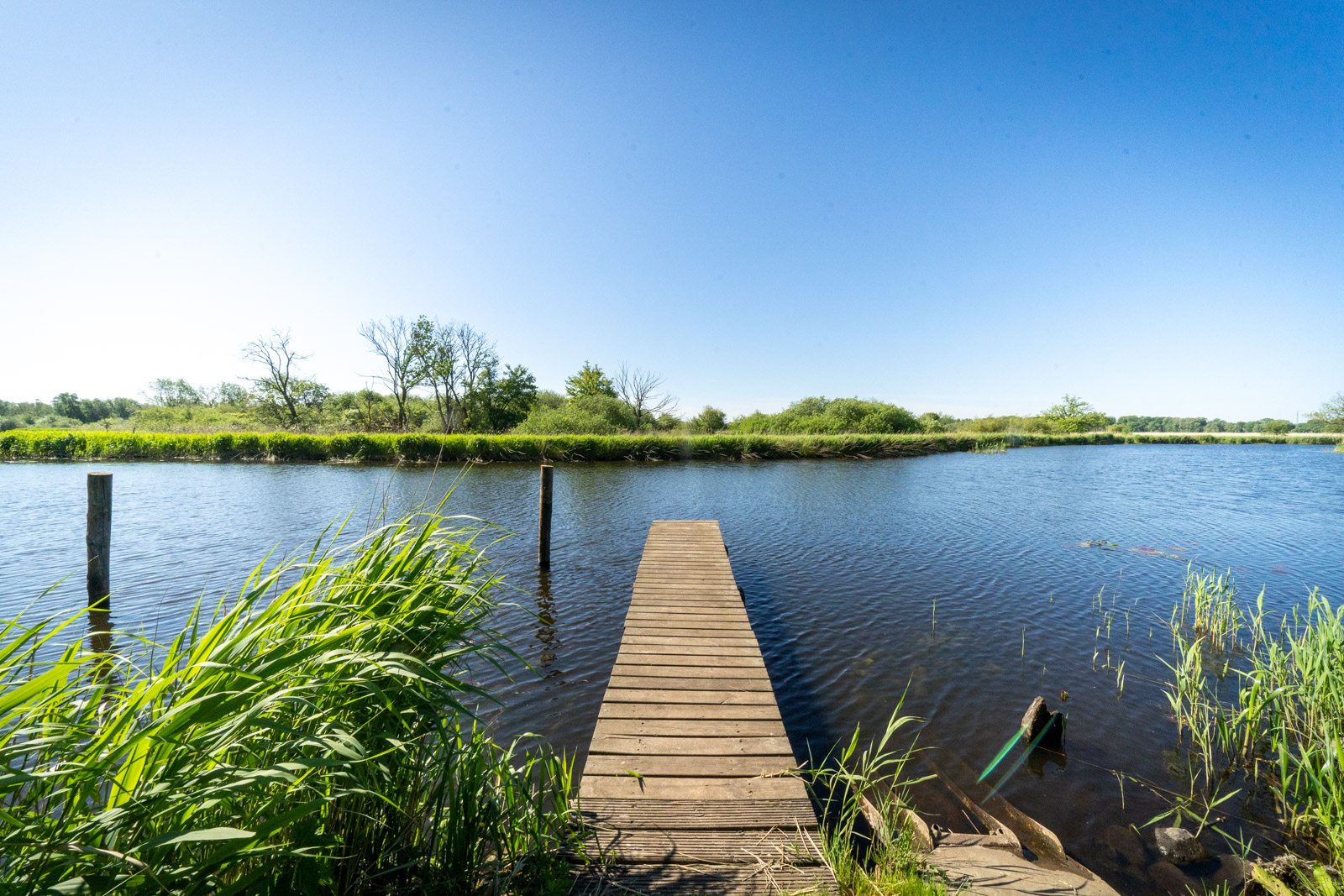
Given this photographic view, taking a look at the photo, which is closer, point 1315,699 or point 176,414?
point 1315,699

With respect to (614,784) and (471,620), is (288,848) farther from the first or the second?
(614,784)

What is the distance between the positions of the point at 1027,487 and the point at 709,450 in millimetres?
13954

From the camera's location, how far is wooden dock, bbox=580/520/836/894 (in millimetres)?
2514

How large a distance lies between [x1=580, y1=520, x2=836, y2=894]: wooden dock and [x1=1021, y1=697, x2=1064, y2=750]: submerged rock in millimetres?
2194

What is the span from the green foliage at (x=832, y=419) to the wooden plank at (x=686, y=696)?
32679 mm

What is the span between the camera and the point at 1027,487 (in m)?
19.5

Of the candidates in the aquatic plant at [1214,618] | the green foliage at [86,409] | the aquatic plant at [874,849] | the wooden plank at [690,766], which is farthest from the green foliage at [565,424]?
→ the green foliage at [86,409]

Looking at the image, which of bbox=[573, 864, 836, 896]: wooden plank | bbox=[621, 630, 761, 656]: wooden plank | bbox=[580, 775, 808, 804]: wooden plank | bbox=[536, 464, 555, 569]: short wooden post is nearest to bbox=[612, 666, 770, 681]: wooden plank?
bbox=[621, 630, 761, 656]: wooden plank

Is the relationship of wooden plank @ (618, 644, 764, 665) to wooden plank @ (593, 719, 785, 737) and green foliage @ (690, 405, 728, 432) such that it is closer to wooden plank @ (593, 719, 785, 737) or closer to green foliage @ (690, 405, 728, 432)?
wooden plank @ (593, 719, 785, 737)

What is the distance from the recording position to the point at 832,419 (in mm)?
37344

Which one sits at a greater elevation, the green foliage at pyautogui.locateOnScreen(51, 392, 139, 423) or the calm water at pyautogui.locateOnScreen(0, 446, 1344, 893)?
the green foliage at pyautogui.locateOnScreen(51, 392, 139, 423)

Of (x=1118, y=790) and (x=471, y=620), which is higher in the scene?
(x=471, y=620)

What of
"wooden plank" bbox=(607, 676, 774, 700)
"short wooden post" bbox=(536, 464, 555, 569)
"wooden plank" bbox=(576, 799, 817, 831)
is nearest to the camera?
"wooden plank" bbox=(576, 799, 817, 831)

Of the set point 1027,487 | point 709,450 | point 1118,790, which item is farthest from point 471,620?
point 709,450
